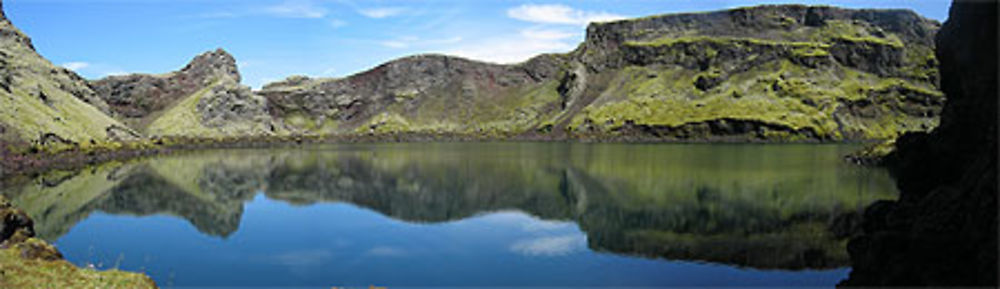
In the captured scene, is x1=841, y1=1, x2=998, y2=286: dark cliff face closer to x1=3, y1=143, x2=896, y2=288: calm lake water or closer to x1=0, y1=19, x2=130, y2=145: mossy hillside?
x1=3, y1=143, x2=896, y2=288: calm lake water

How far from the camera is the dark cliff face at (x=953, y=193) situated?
23.5 meters

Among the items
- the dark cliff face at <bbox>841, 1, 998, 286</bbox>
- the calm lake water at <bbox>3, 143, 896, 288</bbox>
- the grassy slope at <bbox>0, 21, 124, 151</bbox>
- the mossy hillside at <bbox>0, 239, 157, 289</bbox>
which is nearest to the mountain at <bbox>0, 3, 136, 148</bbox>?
the grassy slope at <bbox>0, 21, 124, 151</bbox>

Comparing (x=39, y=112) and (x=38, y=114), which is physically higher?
(x=39, y=112)

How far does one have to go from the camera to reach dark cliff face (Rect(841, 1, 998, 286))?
925 inches

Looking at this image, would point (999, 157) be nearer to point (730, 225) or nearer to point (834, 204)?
point (730, 225)

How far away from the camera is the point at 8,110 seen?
144375mm

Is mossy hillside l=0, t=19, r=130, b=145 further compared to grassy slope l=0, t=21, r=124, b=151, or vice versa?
grassy slope l=0, t=21, r=124, b=151

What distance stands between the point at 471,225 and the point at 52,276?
32.3 meters

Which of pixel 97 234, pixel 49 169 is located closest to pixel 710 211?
pixel 97 234

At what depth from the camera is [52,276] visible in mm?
24094

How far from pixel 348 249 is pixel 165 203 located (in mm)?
38384

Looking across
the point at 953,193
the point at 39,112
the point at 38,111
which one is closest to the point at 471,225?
the point at 953,193

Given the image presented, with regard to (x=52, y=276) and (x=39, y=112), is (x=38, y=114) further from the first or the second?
(x=52, y=276)

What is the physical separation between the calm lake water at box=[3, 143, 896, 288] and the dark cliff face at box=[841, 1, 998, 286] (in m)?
4.32
